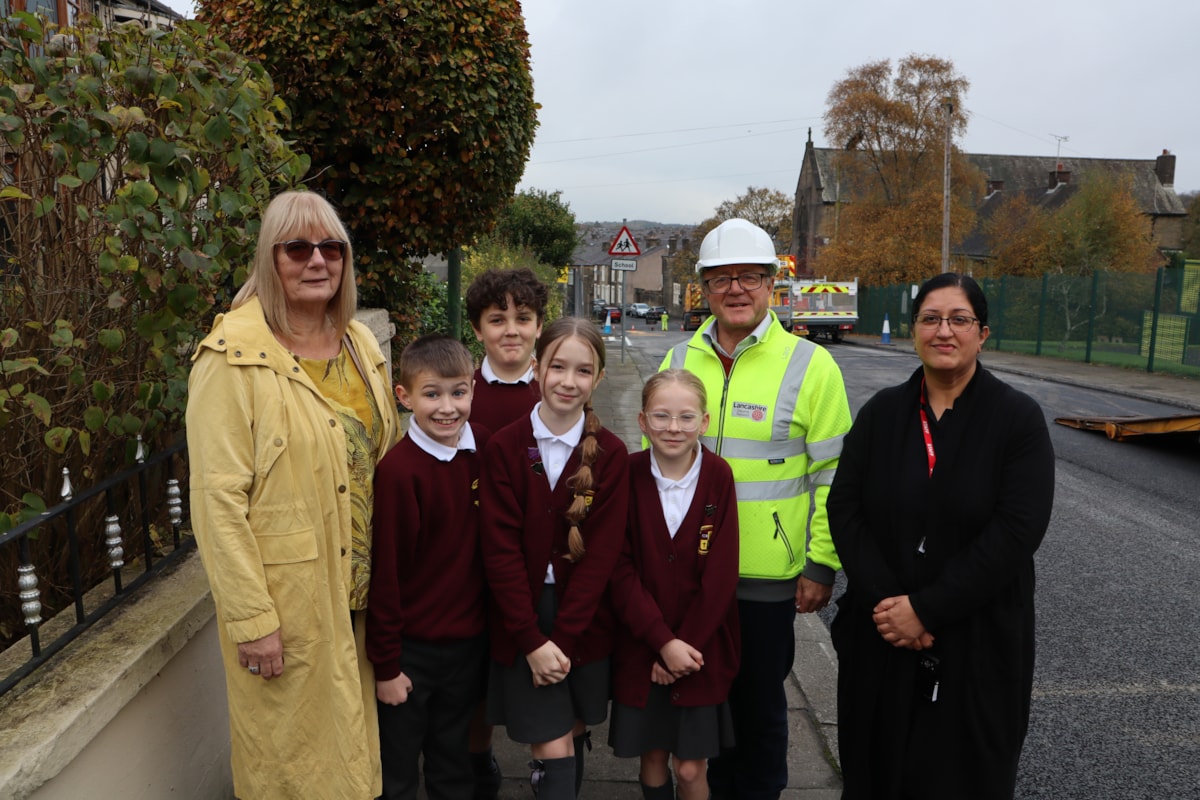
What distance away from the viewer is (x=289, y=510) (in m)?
2.17

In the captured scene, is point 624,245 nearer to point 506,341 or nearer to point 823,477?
point 506,341

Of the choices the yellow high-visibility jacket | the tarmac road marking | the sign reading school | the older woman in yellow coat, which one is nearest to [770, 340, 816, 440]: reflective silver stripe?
the yellow high-visibility jacket

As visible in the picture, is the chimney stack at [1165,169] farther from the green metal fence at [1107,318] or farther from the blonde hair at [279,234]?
the blonde hair at [279,234]

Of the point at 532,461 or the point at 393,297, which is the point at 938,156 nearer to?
the point at 393,297

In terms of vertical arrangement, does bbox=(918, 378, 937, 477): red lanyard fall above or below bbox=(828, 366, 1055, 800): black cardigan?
above

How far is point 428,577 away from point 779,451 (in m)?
1.18

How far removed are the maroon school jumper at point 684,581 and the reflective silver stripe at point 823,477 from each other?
390mm

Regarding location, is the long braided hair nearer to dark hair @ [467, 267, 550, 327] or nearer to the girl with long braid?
the girl with long braid

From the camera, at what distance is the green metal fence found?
56.7ft

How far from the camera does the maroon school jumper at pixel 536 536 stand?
8.22 ft

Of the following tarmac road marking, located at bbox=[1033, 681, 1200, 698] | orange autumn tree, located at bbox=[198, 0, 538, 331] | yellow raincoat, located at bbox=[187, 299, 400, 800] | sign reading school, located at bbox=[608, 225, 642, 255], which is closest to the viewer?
yellow raincoat, located at bbox=[187, 299, 400, 800]

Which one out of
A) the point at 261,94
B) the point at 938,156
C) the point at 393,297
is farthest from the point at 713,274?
the point at 938,156

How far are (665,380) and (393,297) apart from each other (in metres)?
4.15

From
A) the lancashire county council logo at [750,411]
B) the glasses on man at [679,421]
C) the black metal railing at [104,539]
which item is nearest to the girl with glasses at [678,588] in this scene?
the glasses on man at [679,421]
